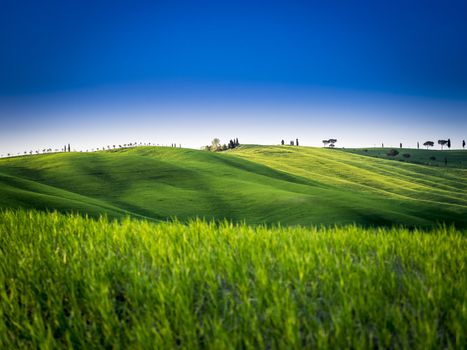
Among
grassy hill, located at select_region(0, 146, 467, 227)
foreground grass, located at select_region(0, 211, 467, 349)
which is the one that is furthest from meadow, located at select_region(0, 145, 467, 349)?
grassy hill, located at select_region(0, 146, 467, 227)

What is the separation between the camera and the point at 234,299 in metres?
4.47

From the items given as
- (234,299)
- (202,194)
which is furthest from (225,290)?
(202,194)

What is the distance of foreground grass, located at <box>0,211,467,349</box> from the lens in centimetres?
360

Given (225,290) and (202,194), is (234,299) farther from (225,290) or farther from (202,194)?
(202,194)

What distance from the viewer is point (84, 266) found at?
548cm

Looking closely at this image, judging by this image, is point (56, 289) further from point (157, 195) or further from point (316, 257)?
point (157, 195)

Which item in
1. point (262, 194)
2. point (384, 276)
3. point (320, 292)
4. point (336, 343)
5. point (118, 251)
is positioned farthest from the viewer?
point (262, 194)

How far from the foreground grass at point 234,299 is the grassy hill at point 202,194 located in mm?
19541

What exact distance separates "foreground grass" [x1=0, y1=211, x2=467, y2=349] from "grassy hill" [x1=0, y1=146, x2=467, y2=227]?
1954cm

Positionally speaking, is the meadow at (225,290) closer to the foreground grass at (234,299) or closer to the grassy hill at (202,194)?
the foreground grass at (234,299)

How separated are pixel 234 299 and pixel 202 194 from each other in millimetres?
51102

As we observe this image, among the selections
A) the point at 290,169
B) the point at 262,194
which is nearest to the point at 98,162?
the point at 262,194

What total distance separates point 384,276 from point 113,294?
3.49m

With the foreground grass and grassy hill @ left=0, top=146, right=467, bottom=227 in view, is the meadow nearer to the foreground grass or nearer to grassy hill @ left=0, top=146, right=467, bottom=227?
the foreground grass
